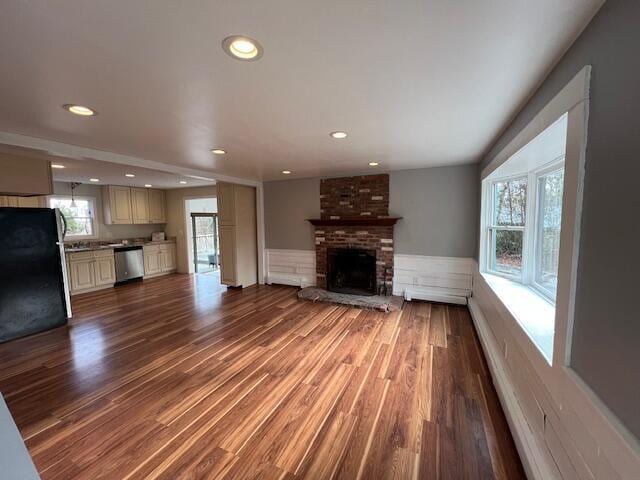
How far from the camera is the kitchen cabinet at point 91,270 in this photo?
16.6ft

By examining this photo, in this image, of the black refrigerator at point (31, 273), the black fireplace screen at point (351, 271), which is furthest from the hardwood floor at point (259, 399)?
the black fireplace screen at point (351, 271)

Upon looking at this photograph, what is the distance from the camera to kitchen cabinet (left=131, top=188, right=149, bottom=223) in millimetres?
6443

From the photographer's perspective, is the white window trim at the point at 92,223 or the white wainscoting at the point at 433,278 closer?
the white wainscoting at the point at 433,278

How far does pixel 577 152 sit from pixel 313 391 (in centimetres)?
229

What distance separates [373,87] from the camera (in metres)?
1.61

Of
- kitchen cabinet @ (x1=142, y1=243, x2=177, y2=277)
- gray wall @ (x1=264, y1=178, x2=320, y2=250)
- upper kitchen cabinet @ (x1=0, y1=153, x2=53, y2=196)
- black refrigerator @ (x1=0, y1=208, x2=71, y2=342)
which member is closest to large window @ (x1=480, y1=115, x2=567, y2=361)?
gray wall @ (x1=264, y1=178, x2=320, y2=250)

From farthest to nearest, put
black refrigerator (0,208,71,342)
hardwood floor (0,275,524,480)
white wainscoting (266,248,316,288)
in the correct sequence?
white wainscoting (266,248,316,288) → black refrigerator (0,208,71,342) → hardwood floor (0,275,524,480)

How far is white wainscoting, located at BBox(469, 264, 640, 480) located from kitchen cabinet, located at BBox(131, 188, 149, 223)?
752cm

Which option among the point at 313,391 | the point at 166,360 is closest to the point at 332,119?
the point at 313,391

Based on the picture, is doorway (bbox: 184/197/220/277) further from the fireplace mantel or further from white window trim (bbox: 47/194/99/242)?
the fireplace mantel

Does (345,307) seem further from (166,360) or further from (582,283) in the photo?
(582,283)

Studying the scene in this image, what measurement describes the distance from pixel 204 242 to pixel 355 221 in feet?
16.5

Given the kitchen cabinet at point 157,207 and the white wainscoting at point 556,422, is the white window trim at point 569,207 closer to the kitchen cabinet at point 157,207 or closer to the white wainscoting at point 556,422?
the white wainscoting at point 556,422

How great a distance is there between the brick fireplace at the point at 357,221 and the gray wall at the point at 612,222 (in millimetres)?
3409
